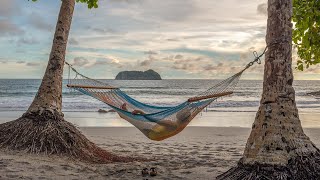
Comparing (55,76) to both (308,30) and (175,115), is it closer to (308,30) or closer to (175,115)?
(175,115)

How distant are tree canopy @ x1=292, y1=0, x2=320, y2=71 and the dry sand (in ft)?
7.77

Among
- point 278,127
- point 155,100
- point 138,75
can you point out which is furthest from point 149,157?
point 138,75

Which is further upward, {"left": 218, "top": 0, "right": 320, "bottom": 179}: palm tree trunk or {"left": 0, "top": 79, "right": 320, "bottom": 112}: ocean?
{"left": 218, "top": 0, "right": 320, "bottom": 179}: palm tree trunk

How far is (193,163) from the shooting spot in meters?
7.08

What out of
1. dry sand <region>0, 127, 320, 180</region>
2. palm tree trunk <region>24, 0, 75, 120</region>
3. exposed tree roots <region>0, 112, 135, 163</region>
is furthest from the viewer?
palm tree trunk <region>24, 0, 75, 120</region>

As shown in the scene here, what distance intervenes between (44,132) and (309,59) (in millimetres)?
4992

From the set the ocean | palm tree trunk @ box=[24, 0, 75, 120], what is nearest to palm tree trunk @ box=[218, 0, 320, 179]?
palm tree trunk @ box=[24, 0, 75, 120]

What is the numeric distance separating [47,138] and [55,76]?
3.87 feet

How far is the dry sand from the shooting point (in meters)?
5.86

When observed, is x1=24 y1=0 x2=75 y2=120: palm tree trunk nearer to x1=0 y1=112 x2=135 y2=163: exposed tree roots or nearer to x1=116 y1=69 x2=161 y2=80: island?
x1=0 y1=112 x2=135 y2=163: exposed tree roots

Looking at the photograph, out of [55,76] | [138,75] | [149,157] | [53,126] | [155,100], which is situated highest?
[138,75]

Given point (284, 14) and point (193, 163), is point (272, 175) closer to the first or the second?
point (284, 14)

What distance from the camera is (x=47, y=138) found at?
22.2 feet

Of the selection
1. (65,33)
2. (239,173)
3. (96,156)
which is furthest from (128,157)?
(239,173)
